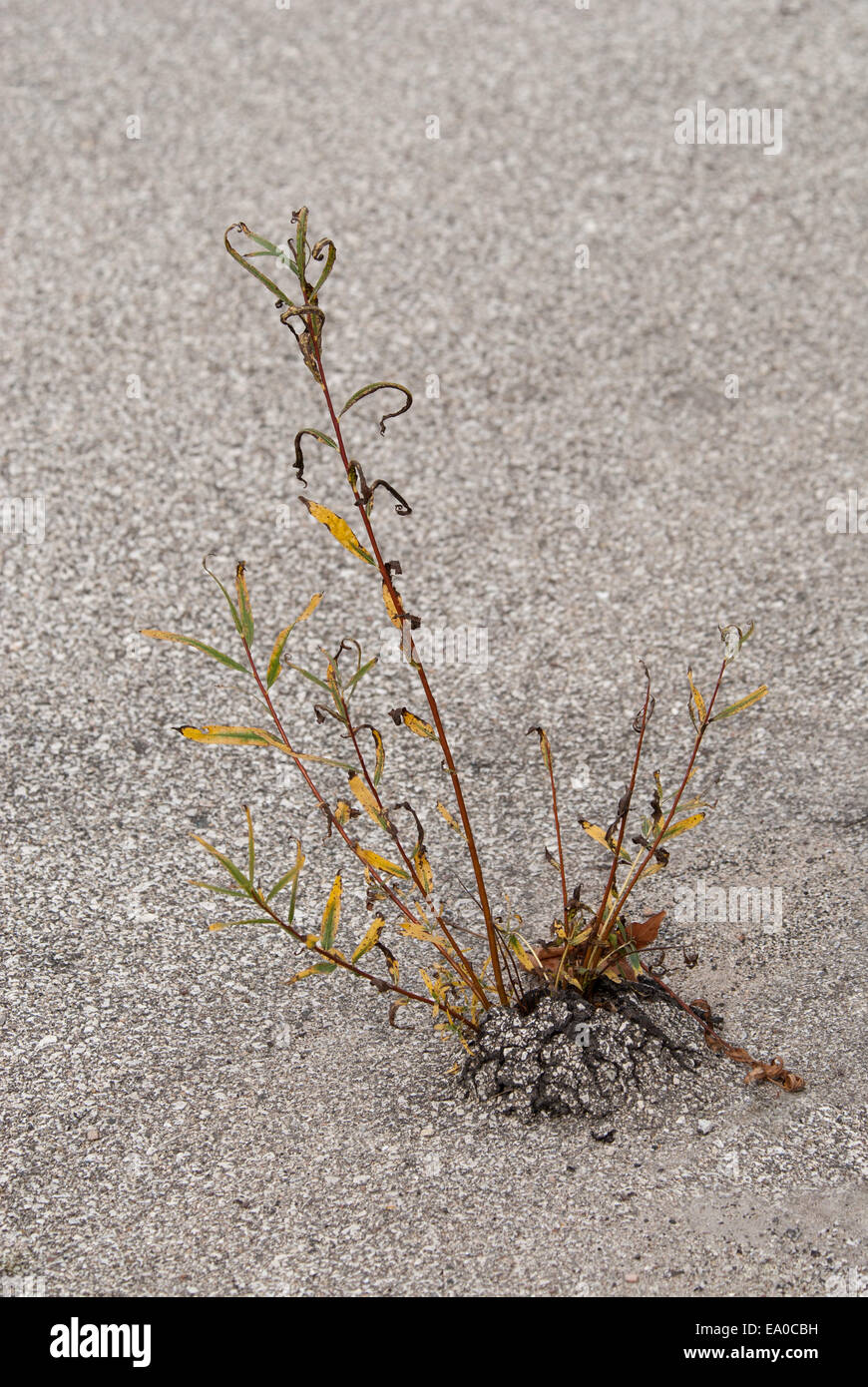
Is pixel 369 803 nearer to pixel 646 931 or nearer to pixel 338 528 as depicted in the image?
pixel 338 528

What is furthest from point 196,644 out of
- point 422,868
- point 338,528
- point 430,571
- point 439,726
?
point 430,571

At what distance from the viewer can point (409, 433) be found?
4.08 meters

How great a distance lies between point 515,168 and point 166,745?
309cm

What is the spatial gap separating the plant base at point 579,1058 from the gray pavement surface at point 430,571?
44 millimetres

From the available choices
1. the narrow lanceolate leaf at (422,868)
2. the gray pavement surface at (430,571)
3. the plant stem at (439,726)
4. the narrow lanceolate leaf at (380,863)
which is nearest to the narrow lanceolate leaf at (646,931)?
the gray pavement surface at (430,571)

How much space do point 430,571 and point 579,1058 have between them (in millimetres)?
1923

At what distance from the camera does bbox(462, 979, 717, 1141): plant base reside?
205 centimetres

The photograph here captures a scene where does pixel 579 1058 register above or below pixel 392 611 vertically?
below

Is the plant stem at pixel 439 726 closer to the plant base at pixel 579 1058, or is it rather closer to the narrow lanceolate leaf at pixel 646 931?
the plant base at pixel 579 1058

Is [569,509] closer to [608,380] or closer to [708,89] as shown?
[608,380]

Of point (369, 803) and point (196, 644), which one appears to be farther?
point (369, 803)

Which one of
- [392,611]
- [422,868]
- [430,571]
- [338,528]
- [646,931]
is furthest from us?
[430,571]

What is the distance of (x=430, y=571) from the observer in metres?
3.70

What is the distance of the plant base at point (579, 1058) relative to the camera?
6.72 feet
